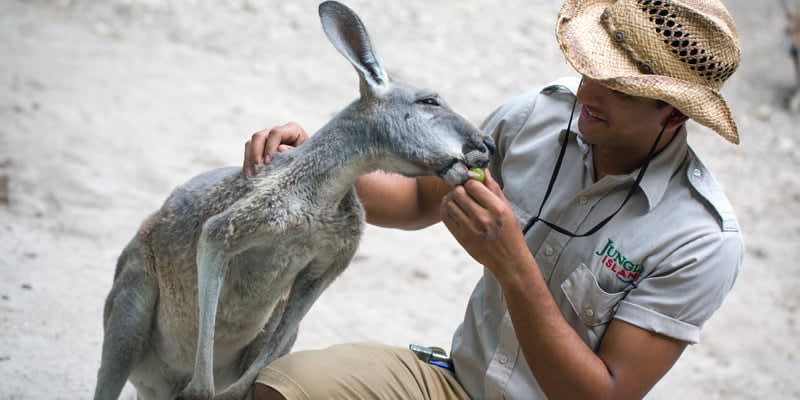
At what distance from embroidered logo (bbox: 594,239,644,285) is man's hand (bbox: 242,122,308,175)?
0.82 m

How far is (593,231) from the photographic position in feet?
7.29

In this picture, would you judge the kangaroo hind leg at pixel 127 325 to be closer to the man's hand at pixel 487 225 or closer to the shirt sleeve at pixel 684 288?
the man's hand at pixel 487 225

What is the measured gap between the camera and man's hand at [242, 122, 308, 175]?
2.22 meters

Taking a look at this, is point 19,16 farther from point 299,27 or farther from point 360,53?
point 360,53

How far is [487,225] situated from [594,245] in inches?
15.3

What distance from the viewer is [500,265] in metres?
2.05

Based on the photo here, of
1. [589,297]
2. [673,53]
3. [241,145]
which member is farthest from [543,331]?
[241,145]

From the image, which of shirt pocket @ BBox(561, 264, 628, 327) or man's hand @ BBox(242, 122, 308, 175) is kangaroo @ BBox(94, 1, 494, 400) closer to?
man's hand @ BBox(242, 122, 308, 175)

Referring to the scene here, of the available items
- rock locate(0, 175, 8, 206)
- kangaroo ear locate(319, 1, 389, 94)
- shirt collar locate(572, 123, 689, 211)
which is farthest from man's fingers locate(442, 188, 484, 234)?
rock locate(0, 175, 8, 206)

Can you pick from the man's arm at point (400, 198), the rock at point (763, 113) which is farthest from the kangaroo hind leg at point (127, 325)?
the rock at point (763, 113)

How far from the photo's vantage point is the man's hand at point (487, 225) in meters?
2.00

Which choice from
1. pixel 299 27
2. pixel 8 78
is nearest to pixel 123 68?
pixel 8 78

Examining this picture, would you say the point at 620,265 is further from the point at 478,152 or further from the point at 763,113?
the point at 763,113

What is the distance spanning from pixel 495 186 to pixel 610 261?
375 millimetres
